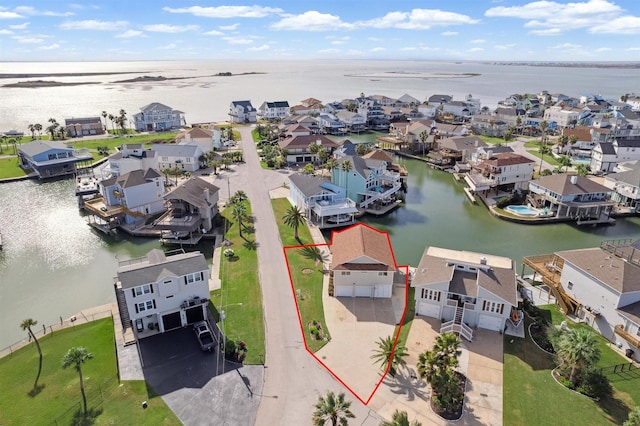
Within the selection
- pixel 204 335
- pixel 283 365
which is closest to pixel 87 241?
pixel 204 335

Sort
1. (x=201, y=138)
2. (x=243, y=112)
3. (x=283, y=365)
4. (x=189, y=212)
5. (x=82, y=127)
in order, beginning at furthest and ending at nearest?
1. (x=243, y=112)
2. (x=82, y=127)
3. (x=201, y=138)
4. (x=189, y=212)
5. (x=283, y=365)

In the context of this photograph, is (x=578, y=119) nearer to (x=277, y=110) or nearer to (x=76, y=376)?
(x=277, y=110)

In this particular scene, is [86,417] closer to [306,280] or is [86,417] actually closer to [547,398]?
[306,280]

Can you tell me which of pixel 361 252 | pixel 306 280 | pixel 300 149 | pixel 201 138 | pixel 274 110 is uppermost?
pixel 274 110

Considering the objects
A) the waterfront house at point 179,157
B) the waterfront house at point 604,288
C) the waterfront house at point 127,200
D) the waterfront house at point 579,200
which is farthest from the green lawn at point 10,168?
the waterfront house at point 579,200

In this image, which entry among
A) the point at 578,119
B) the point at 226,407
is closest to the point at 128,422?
the point at 226,407
